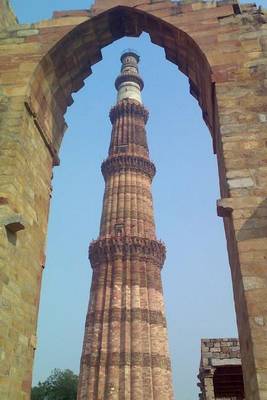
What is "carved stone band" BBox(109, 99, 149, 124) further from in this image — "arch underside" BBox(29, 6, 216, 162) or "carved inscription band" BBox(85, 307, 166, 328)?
"arch underside" BBox(29, 6, 216, 162)

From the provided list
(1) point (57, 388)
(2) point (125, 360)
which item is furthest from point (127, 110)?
(1) point (57, 388)

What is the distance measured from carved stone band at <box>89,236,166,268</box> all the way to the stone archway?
12.6 meters

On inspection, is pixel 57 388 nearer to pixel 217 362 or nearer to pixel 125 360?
pixel 125 360

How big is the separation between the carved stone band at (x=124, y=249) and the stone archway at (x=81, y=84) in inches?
496

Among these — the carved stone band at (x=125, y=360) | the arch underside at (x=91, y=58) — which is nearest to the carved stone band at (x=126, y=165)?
the carved stone band at (x=125, y=360)

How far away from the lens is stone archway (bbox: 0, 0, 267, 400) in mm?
3980

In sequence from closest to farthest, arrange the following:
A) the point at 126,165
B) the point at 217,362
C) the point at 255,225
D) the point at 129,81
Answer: the point at 255,225 → the point at 217,362 → the point at 126,165 → the point at 129,81

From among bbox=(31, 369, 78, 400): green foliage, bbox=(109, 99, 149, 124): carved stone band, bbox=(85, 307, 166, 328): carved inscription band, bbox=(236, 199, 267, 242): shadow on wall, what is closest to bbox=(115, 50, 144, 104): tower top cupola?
bbox=(109, 99, 149, 124): carved stone band

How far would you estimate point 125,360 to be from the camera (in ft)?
52.6

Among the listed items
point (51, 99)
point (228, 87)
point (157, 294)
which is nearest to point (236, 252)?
point (228, 87)

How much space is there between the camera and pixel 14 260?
15.2 ft

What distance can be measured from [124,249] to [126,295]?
2186mm

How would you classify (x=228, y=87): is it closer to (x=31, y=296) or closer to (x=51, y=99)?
(x=51, y=99)

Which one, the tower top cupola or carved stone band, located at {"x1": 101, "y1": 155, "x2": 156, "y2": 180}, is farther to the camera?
the tower top cupola
